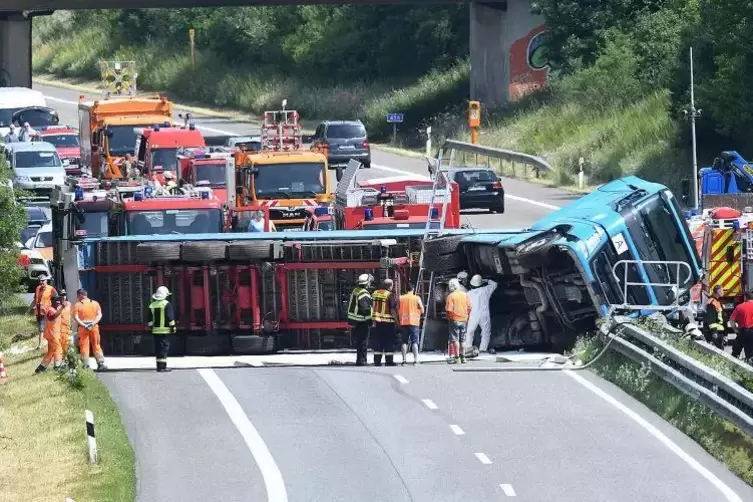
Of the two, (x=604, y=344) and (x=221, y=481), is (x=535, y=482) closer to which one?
(x=221, y=481)

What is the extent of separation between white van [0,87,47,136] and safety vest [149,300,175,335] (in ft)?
123

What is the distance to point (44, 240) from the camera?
38.0 meters

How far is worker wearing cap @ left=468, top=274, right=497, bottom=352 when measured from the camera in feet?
85.4

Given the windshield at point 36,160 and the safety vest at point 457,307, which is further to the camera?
the windshield at point 36,160

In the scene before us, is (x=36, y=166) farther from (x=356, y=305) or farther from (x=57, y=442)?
(x=57, y=442)

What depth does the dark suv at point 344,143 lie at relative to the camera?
5684 centimetres

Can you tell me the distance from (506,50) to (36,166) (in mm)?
21449

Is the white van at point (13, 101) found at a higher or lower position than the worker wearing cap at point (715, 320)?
higher

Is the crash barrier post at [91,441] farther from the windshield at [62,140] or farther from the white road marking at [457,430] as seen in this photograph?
the windshield at [62,140]

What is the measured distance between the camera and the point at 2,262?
32156 millimetres

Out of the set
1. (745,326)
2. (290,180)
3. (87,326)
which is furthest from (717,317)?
(290,180)

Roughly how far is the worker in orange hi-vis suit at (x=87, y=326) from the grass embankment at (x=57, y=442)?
60 centimetres

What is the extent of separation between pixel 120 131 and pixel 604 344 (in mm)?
Answer: 25984

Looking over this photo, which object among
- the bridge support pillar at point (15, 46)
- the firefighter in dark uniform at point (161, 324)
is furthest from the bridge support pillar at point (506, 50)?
the firefighter in dark uniform at point (161, 324)
